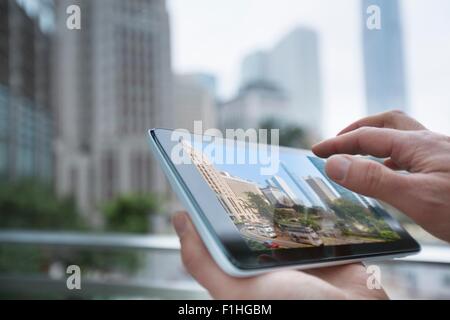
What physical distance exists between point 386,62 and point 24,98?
15.2 ft

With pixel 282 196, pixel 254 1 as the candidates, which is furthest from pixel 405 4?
pixel 254 1

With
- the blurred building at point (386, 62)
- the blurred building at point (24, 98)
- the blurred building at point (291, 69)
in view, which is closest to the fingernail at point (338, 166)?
the blurred building at point (386, 62)

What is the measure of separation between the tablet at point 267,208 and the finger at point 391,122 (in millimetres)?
91

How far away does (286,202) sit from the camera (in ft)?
1.19

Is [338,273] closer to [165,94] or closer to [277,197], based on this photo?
[277,197]

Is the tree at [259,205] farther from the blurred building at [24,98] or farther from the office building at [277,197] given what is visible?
the blurred building at [24,98]

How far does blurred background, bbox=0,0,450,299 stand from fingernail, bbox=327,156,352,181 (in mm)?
167

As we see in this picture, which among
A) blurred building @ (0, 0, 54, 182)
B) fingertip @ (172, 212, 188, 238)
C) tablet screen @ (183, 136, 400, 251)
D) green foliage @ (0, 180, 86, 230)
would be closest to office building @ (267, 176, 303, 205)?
tablet screen @ (183, 136, 400, 251)

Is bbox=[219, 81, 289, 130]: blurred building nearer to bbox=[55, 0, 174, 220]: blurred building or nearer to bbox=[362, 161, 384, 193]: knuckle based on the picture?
bbox=[55, 0, 174, 220]: blurred building

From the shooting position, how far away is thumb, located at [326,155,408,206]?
1.13 ft

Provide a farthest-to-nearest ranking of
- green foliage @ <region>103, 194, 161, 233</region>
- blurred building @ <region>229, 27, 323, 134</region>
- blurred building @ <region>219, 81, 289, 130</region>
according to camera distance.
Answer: green foliage @ <region>103, 194, 161, 233</region>, blurred building @ <region>229, 27, 323, 134</region>, blurred building @ <region>219, 81, 289, 130</region>

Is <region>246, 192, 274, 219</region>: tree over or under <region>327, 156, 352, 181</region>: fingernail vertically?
under

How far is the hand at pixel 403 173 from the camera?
0.35 m

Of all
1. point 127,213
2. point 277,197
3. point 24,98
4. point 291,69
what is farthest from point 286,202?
point 127,213
